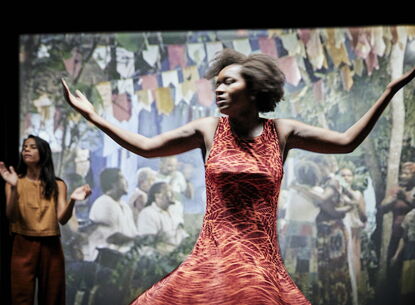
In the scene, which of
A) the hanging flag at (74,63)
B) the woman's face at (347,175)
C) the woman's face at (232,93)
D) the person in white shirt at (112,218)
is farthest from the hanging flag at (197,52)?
the woman's face at (232,93)

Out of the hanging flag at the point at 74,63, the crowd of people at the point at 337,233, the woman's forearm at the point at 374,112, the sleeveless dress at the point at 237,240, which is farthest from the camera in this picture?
the hanging flag at the point at 74,63

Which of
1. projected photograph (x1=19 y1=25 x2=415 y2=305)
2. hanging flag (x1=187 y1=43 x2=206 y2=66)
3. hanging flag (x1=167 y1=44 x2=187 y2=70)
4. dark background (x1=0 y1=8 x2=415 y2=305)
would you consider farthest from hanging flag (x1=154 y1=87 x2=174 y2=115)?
dark background (x1=0 y1=8 x2=415 y2=305)

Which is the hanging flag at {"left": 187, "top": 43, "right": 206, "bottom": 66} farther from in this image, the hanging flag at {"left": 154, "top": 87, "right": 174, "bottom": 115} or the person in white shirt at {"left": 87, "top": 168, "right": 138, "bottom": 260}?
the person in white shirt at {"left": 87, "top": 168, "right": 138, "bottom": 260}

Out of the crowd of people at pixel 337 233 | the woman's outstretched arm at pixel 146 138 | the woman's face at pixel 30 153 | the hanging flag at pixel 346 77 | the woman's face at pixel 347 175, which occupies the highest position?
the hanging flag at pixel 346 77

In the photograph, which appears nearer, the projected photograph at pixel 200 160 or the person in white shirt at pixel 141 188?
the projected photograph at pixel 200 160

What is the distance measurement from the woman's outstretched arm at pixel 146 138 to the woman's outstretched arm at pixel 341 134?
42 centimetres

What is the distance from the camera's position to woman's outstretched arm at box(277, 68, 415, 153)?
3.22 metres

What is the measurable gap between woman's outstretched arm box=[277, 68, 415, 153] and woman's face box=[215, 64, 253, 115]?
0.21m

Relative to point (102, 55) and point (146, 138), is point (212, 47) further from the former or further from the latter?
point (146, 138)

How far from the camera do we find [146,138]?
331cm

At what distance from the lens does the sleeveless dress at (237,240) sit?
120 inches

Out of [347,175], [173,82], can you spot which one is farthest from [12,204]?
[347,175]

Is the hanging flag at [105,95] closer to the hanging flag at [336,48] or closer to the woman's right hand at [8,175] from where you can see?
the woman's right hand at [8,175]

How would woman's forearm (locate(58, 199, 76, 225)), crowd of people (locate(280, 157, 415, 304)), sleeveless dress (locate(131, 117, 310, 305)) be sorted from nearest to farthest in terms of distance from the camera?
1. sleeveless dress (locate(131, 117, 310, 305))
2. woman's forearm (locate(58, 199, 76, 225))
3. crowd of people (locate(280, 157, 415, 304))
